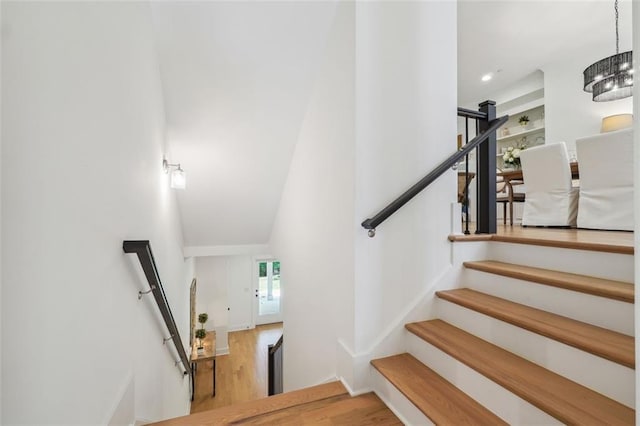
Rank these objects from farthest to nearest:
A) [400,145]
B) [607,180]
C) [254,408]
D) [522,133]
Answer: [522,133], [607,180], [400,145], [254,408]

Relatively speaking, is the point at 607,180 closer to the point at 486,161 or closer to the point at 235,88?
the point at 486,161

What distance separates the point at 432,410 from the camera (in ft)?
3.89

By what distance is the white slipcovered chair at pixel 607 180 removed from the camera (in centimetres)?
226

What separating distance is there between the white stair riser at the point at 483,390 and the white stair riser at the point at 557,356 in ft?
0.81

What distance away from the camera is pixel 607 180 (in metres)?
2.41

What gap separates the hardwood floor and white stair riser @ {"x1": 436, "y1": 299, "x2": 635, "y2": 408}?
16.7 feet

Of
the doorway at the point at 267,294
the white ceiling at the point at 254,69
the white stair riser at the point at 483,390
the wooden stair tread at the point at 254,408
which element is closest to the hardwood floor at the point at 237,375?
the doorway at the point at 267,294

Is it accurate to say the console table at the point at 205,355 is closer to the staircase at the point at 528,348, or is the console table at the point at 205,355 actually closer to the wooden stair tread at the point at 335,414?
the wooden stair tread at the point at 335,414

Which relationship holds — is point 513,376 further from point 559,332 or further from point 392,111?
point 392,111

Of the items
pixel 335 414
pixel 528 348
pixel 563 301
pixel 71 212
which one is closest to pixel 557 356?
pixel 528 348

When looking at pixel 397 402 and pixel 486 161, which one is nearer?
pixel 397 402

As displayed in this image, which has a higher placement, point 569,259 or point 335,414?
point 569,259

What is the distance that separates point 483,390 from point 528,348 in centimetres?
29

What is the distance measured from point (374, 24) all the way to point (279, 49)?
2.53 feet
